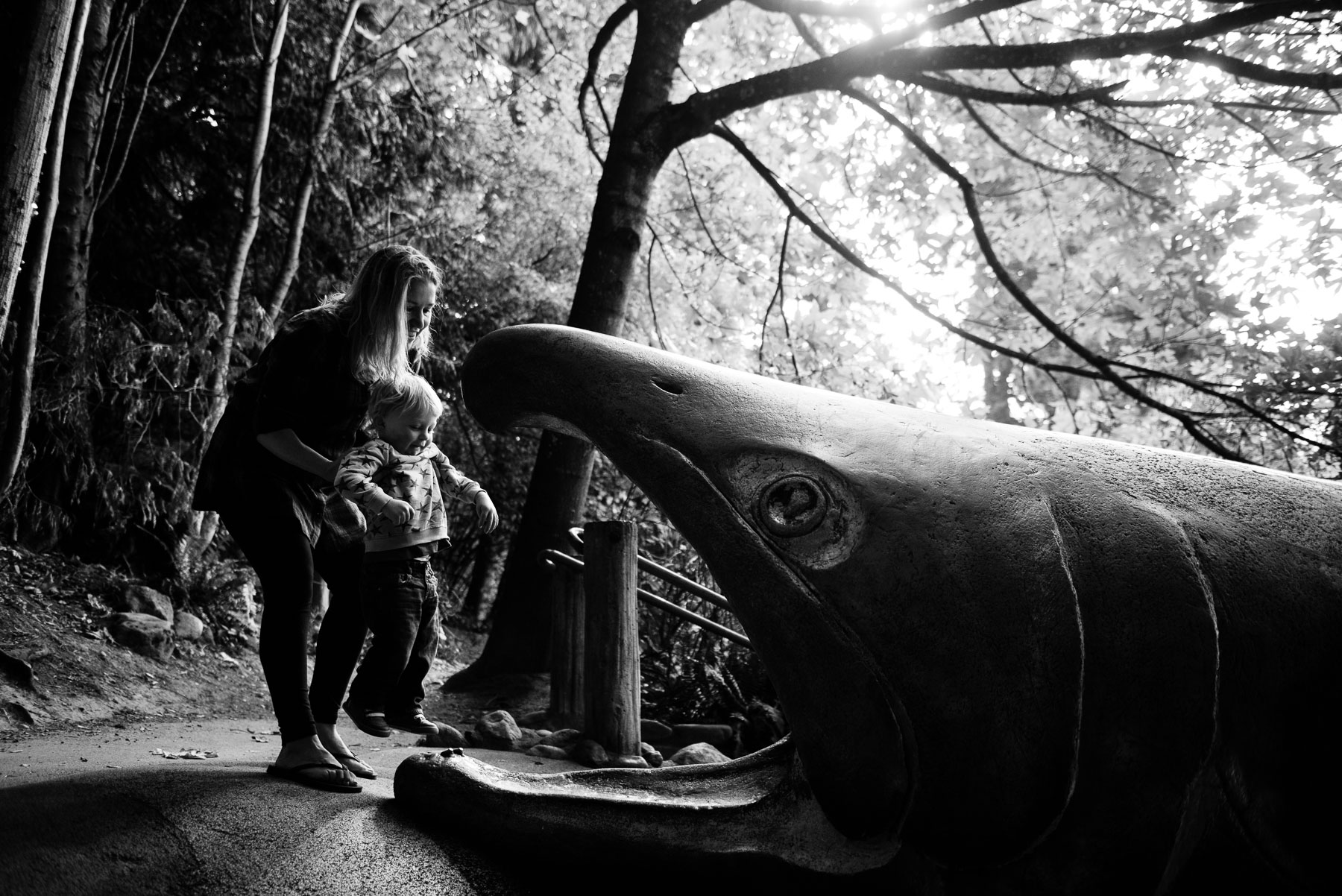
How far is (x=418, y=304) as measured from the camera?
142 inches

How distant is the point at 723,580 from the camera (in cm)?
201

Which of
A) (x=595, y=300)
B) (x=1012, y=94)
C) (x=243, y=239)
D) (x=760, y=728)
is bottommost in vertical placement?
(x=760, y=728)

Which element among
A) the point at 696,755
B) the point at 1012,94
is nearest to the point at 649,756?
the point at 696,755

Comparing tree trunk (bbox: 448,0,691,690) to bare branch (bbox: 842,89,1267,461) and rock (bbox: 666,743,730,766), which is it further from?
rock (bbox: 666,743,730,766)

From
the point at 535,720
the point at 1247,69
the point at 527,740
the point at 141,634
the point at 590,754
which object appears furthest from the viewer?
the point at 141,634

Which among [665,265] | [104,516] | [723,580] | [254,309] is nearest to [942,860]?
[723,580]

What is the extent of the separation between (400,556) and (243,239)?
594 cm

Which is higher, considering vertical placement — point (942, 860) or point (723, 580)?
point (723, 580)

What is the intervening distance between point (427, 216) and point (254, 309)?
3118 millimetres

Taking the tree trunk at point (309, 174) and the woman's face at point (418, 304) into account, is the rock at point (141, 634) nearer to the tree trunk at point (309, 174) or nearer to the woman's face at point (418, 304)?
the tree trunk at point (309, 174)

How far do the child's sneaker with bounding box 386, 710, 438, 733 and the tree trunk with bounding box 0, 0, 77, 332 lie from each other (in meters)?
2.22

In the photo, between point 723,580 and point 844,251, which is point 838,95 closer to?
point 844,251

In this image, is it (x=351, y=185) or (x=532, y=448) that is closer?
(x=351, y=185)

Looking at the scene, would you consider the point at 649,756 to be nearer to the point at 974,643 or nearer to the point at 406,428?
the point at 406,428
